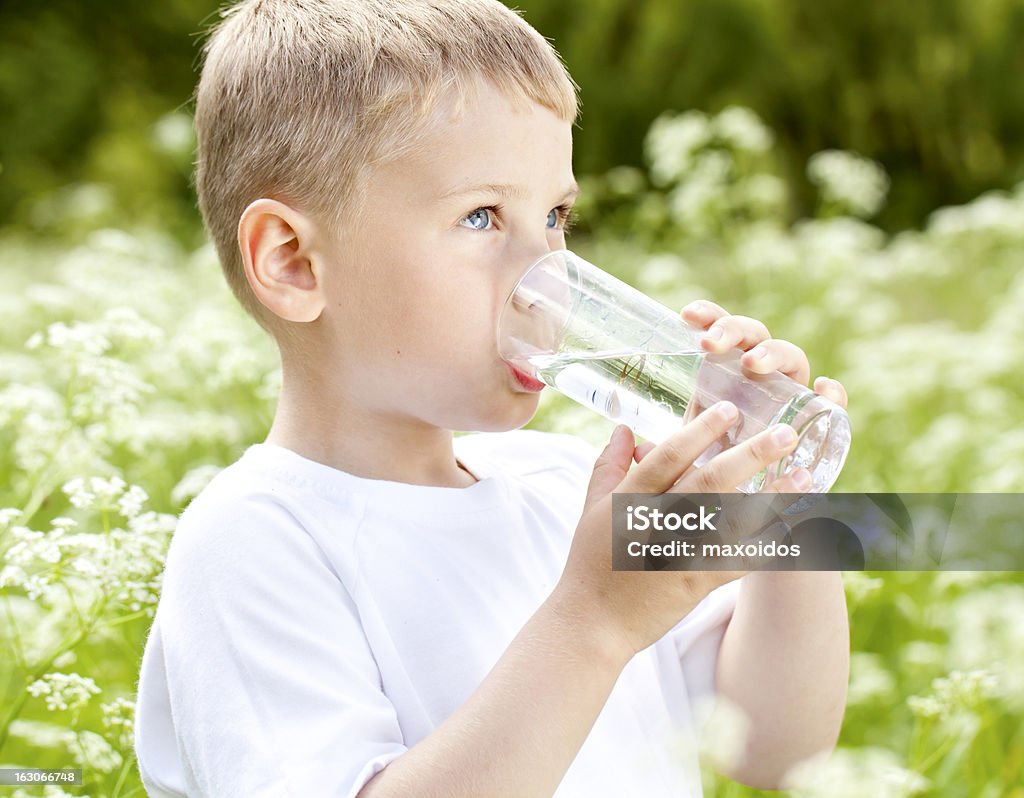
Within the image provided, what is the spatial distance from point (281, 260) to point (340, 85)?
0.15 meters

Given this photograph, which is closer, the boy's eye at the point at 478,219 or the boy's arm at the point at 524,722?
the boy's arm at the point at 524,722

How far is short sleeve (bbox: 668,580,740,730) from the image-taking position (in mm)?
1214

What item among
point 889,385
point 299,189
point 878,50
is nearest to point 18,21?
point 878,50

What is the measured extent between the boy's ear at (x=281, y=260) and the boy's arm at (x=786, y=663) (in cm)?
47

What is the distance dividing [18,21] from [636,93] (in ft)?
23.3

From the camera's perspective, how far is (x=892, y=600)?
79.3 inches

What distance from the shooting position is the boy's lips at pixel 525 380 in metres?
1.04

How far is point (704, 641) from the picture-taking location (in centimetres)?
122

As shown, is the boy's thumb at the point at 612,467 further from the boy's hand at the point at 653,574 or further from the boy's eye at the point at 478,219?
the boy's eye at the point at 478,219

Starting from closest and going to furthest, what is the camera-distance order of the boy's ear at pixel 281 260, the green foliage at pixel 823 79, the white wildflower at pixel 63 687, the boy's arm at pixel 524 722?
the boy's arm at pixel 524 722 < the boy's ear at pixel 281 260 < the white wildflower at pixel 63 687 < the green foliage at pixel 823 79

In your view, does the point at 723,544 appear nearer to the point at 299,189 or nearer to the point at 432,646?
the point at 432,646

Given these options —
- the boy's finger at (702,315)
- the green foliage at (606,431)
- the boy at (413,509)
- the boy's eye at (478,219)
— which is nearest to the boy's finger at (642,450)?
the boy at (413,509)

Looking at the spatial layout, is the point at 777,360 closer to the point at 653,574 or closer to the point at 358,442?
the point at 653,574

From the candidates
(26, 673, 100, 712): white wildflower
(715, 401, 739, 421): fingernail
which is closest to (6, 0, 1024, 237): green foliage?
(26, 673, 100, 712): white wildflower
